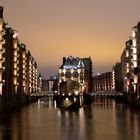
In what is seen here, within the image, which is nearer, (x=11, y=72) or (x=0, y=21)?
(x=0, y=21)

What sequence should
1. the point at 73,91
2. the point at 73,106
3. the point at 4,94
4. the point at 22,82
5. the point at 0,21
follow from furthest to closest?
1. the point at 22,82
2. the point at 73,91
3. the point at 73,106
4. the point at 4,94
5. the point at 0,21

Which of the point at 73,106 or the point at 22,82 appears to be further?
the point at 22,82

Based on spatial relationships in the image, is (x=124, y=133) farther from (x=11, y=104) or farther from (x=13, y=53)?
(x=13, y=53)

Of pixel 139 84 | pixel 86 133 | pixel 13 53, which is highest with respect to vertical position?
pixel 13 53

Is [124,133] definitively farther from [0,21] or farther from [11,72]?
[11,72]

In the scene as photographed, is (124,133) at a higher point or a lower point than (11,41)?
lower

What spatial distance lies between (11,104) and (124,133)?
87326mm

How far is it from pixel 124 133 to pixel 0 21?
67.9 m

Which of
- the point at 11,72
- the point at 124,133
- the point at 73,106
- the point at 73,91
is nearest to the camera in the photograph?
the point at 124,133

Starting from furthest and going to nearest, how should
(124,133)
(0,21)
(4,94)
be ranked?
1. (4,94)
2. (0,21)
3. (124,133)

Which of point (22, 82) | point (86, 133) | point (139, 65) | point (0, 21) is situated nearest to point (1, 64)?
point (0, 21)

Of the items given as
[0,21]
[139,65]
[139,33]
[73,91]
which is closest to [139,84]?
[139,65]

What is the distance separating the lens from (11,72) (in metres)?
154

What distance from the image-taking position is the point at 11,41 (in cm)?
15438
